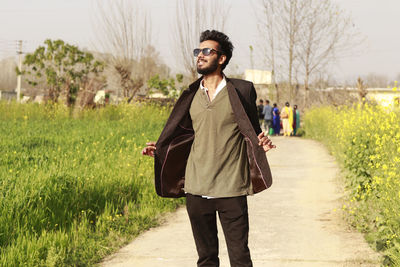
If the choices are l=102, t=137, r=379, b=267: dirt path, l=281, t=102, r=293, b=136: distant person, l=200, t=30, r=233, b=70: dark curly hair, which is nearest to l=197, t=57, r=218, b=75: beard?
l=200, t=30, r=233, b=70: dark curly hair

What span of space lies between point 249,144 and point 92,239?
2.87 m

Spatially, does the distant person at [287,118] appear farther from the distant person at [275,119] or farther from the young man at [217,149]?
the young man at [217,149]

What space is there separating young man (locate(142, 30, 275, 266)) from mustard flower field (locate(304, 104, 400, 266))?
5.39ft

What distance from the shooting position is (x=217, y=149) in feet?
12.6

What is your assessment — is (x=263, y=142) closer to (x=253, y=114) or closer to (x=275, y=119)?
(x=253, y=114)

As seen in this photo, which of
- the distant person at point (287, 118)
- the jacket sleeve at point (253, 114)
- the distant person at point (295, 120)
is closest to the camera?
the jacket sleeve at point (253, 114)

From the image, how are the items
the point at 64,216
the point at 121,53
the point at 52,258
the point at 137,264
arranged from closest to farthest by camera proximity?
the point at 52,258 < the point at 137,264 < the point at 64,216 < the point at 121,53

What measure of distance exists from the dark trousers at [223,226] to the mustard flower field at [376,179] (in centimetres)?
157

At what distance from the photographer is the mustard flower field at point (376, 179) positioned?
519cm

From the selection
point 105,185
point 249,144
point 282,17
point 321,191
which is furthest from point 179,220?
point 282,17

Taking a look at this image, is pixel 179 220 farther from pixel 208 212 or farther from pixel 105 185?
pixel 208 212

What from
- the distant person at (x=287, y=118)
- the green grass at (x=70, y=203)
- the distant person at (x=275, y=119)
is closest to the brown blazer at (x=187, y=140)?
the green grass at (x=70, y=203)

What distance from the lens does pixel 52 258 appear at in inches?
199

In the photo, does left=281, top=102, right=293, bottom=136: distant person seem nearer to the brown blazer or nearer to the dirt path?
the dirt path
